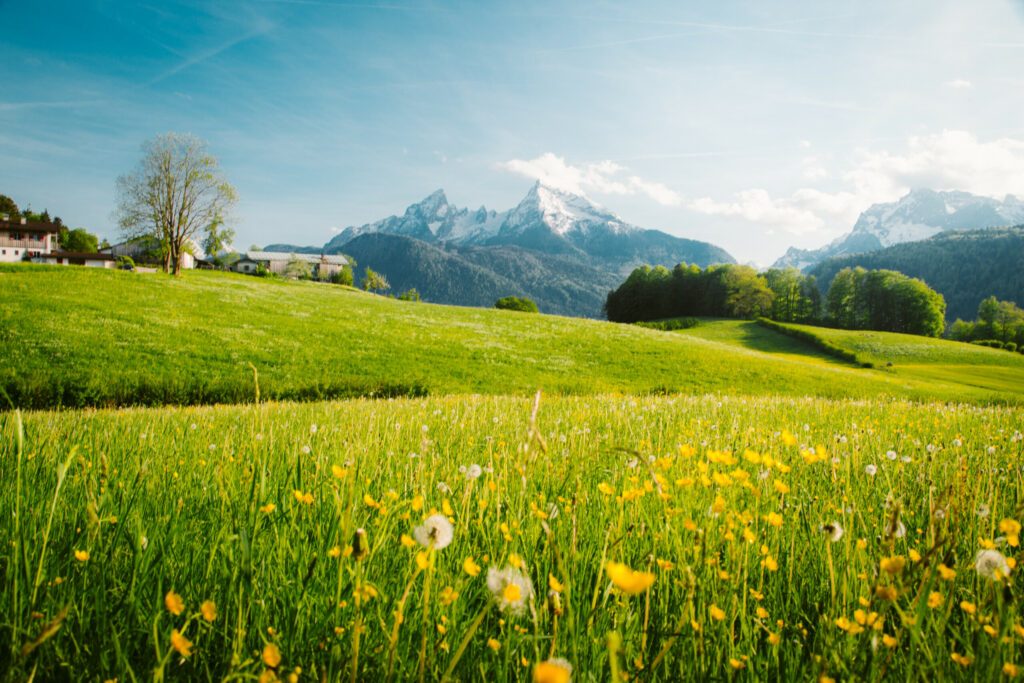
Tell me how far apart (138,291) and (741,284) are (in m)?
108

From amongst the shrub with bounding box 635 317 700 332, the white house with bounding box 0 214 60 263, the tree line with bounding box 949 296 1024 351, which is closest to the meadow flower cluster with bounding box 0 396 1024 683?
the shrub with bounding box 635 317 700 332

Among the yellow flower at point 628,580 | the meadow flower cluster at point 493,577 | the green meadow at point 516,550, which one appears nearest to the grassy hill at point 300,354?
the green meadow at point 516,550

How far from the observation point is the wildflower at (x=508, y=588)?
108 cm

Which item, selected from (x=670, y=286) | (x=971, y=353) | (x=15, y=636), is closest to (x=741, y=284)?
(x=670, y=286)

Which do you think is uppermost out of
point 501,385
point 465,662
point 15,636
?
point 15,636

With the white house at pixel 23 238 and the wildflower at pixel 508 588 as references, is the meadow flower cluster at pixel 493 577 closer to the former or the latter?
the wildflower at pixel 508 588

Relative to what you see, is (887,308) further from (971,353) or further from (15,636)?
(15,636)

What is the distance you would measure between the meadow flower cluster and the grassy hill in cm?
925

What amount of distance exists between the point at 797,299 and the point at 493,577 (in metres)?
125

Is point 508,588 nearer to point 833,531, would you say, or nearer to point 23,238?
point 833,531

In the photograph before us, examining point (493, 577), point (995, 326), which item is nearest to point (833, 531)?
point (493, 577)

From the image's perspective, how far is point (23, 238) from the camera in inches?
4373

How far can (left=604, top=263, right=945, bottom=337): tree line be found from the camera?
324ft

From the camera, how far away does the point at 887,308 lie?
10188cm
